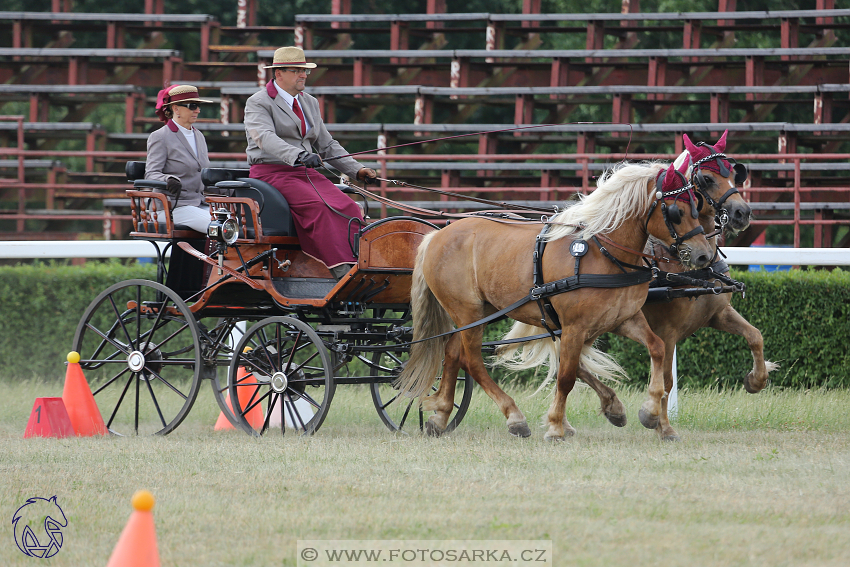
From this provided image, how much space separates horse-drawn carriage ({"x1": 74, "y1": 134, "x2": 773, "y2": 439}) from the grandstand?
5.98 meters

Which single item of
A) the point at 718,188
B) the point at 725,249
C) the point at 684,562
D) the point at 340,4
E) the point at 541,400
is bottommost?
the point at 541,400

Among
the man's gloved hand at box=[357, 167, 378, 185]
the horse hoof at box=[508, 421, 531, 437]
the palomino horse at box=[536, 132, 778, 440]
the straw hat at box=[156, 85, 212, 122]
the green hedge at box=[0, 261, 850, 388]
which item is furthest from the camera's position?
the green hedge at box=[0, 261, 850, 388]

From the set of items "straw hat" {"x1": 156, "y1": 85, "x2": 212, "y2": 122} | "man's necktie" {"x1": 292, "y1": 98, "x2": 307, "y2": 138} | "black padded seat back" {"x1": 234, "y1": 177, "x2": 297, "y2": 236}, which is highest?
"straw hat" {"x1": 156, "y1": 85, "x2": 212, "y2": 122}

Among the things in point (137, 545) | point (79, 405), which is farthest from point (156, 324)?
point (137, 545)

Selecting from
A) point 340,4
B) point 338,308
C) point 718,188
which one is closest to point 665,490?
point 718,188

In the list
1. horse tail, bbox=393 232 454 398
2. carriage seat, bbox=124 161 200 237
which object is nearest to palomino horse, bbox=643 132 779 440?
horse tail, bbox=393 232 454 398

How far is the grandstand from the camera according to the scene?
13945mm

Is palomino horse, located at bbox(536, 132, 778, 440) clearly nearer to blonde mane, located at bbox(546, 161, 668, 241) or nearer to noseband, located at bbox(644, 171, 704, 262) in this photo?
noseband, located at bbox(644, 171, 704, 262)

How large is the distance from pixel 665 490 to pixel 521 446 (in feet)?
5.00

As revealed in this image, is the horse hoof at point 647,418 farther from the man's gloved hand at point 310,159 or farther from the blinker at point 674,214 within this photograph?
the man's gloved hand at point 310,159

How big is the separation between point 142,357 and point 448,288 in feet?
7.46

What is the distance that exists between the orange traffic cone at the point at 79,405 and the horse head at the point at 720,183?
423cm

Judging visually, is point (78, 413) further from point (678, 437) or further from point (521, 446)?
point (678, 437)

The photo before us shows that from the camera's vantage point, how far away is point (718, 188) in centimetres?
603
